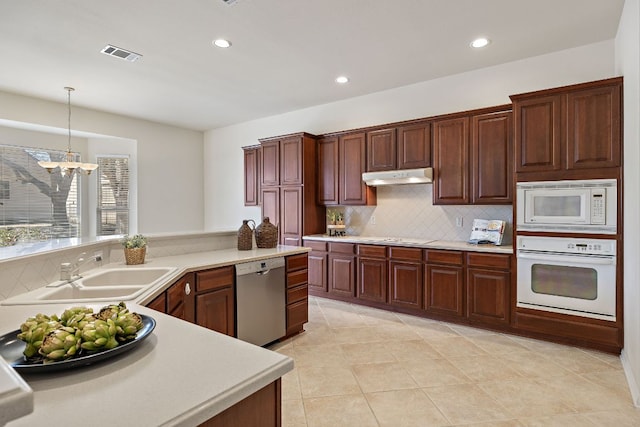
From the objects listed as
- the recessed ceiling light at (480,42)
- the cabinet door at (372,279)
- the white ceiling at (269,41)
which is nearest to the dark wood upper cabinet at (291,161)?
the white ceiling at (269,41)

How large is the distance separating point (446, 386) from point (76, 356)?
2397 millimetres

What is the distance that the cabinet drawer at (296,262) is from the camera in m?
3.43

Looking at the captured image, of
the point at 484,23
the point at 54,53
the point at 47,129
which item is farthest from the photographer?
the point at 47,129

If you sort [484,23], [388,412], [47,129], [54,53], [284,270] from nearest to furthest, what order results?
1. [388,412]
2. [484,23]
3. [284,270]
4. [54,53]
5. [47,129]

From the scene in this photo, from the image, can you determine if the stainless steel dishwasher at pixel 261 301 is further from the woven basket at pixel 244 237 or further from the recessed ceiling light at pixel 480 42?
the recessed ceiling light at pixel 480 42

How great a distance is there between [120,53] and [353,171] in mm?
3051

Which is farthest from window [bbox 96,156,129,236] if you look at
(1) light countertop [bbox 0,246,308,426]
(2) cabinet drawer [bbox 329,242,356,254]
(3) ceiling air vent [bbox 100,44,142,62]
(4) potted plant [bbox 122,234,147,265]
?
(1) light countertop [bbox 0,246,308,426]

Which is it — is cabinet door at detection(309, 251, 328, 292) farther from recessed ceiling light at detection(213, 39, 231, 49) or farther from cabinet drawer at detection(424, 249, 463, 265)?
recessed ceiling light at detection(213, 39, 231, 49)

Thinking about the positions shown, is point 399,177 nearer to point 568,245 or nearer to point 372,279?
point 372,279

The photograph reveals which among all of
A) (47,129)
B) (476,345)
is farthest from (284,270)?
(47,129)

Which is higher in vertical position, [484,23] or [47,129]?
[484,23]

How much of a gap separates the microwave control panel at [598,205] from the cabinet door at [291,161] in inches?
135

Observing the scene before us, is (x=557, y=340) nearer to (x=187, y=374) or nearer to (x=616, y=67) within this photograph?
(x=616, y=67)

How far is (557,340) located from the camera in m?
3.28
